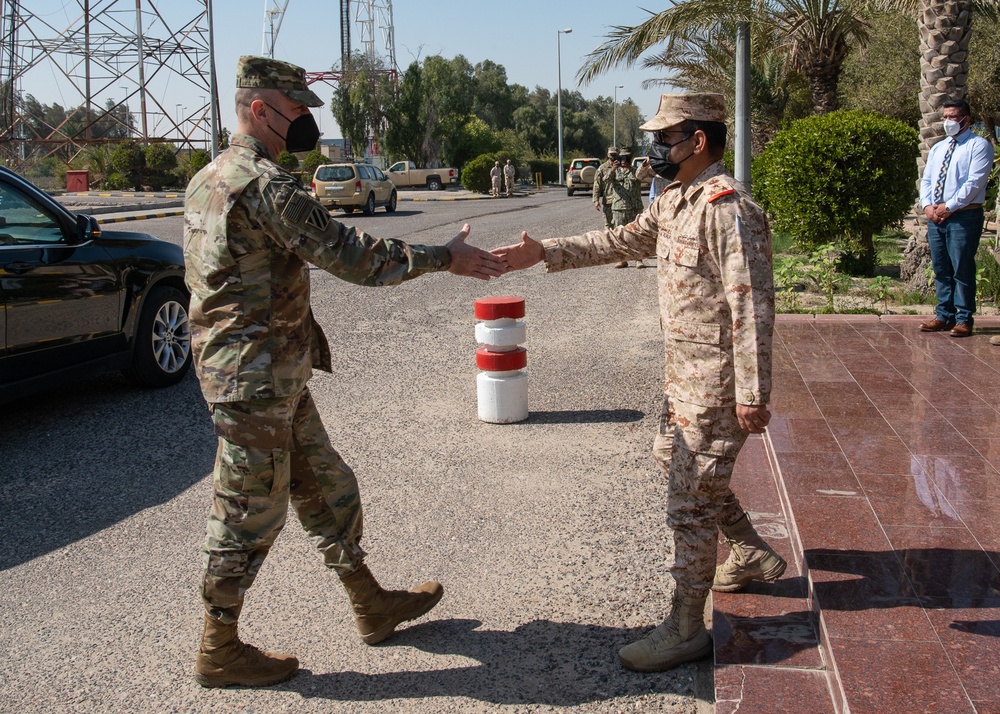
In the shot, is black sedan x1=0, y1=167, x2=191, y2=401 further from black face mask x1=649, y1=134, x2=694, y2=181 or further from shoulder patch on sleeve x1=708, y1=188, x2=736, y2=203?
shoulder patch on sleeve x1=708, y1=188, x2=736, y2=203

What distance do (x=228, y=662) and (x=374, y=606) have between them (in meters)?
0.55

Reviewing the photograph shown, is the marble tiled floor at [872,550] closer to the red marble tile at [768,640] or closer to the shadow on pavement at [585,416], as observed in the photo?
the red marble tile at [768,640]

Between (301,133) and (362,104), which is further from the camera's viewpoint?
(362,104)

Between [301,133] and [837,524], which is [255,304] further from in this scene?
[837,524]

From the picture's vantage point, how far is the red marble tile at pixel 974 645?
118 inches

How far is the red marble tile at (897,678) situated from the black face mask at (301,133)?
251 centimetres

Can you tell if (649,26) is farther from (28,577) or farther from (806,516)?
(28,577)

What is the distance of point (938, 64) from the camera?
36.2 ft

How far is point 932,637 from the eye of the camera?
3.28 m

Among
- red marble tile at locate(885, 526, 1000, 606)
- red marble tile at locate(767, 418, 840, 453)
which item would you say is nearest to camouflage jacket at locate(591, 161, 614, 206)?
red marble tile at locate(767, 418, 840, 453)

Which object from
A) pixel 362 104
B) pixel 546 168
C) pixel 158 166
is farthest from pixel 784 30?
pixel 546 168

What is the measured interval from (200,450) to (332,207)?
77.9 ft

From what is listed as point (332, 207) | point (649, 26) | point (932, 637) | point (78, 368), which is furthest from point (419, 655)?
point (332, 207)

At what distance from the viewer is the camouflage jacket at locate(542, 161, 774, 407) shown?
124 inches
